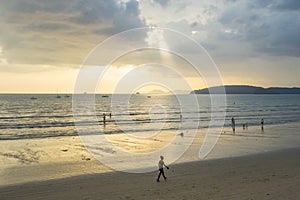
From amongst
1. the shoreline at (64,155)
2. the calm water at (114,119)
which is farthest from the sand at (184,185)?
the calm water at (114,119)

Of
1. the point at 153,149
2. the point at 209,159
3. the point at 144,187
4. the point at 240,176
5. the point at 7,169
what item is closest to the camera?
the point at 144,187

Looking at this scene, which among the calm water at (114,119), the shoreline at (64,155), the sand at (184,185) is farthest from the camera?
the calm water at (114,119)

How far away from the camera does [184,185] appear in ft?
49.3

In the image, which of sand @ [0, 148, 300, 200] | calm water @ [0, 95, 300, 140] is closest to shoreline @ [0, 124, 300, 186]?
sand @ [0, 148, 300, 200]

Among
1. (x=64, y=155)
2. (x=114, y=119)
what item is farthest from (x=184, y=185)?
(x=114, y=119)

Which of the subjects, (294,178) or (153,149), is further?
(153,149)

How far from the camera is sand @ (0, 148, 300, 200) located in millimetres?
13312

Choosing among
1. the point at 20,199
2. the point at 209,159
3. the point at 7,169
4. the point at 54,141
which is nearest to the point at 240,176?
the point at 209,159

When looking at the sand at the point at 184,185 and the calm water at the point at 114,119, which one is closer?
the sand at the point at 184,185

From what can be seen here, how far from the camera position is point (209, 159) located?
73.5 ft

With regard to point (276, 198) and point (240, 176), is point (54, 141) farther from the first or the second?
point (276, 198)

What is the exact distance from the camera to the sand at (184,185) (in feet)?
43.7

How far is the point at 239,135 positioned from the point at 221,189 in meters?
23.7

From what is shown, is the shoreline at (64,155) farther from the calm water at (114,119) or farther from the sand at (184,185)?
the calm water at (114,119)
